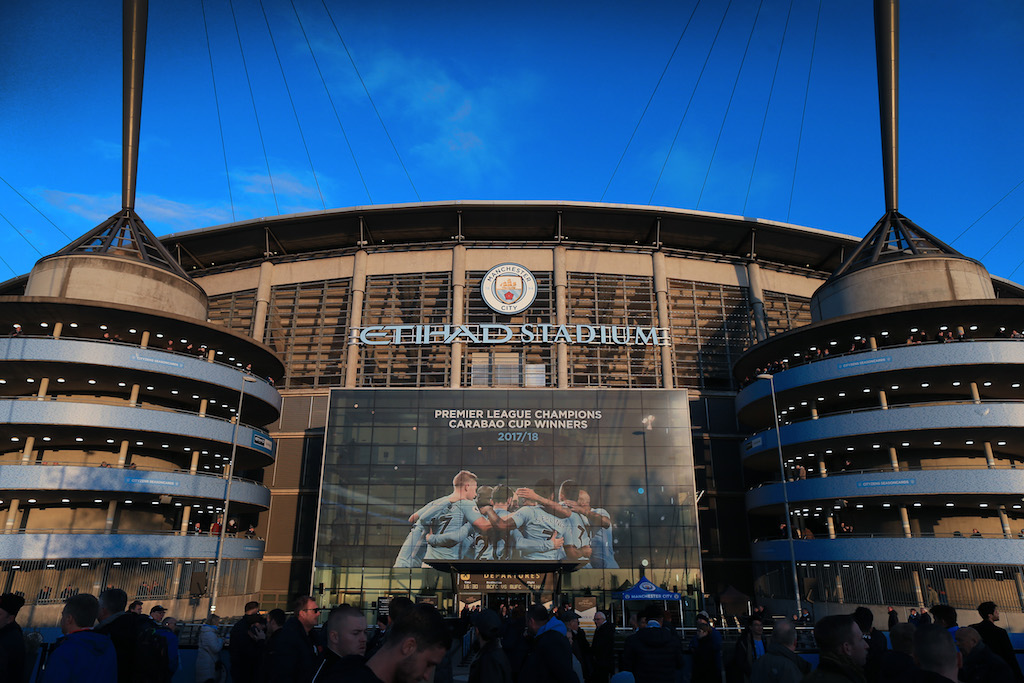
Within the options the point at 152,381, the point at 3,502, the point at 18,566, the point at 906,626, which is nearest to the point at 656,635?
the point at 906,626

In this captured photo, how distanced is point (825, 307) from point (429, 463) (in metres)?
29.4

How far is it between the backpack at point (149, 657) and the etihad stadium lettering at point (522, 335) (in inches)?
1742

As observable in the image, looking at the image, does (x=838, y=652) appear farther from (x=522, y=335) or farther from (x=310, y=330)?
(x=310, y=330)

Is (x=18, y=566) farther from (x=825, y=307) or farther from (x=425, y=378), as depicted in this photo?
(x=825, y=307)

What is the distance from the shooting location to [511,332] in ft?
175

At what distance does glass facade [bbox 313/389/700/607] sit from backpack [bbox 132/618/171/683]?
30.8 metres

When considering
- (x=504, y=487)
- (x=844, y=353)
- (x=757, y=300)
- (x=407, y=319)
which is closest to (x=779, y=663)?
(x=504, y=487)

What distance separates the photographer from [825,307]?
4753 cm

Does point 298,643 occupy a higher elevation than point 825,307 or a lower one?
lower

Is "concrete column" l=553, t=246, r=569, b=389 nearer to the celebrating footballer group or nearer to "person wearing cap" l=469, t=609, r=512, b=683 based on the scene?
the celebrating footballer group

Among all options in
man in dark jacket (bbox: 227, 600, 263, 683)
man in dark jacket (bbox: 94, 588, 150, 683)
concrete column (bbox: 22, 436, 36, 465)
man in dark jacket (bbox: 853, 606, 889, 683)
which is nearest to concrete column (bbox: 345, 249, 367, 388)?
concrete column (bbox: 22, 436, 36, 465)

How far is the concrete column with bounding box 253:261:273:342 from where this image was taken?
56250mm

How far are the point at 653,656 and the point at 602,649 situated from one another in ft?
12.0

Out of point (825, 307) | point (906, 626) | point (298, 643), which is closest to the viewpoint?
point (906, 626)
